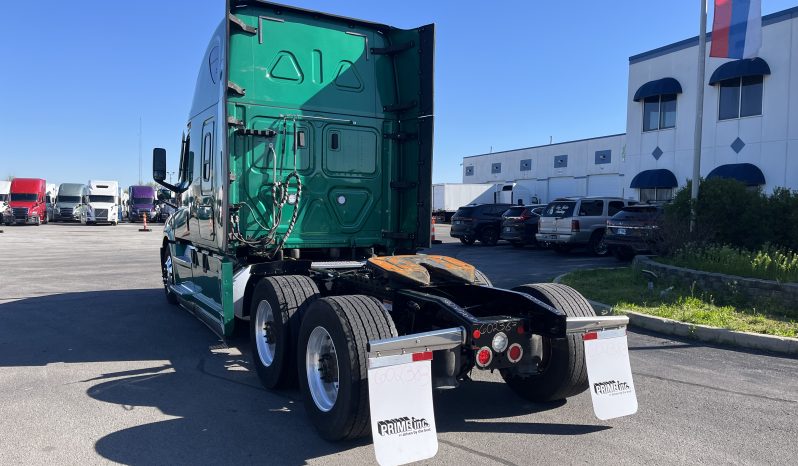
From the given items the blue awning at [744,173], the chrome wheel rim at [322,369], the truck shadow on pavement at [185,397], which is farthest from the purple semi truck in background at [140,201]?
the chrome wheel rim at [322,369]

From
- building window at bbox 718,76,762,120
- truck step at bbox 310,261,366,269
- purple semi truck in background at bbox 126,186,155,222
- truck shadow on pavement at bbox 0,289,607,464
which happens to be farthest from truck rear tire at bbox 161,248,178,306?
purple semi truck in background at bbox 126,186,155,222

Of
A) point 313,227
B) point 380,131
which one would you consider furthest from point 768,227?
point 313,227

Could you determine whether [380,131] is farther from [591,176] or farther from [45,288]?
[591,176]

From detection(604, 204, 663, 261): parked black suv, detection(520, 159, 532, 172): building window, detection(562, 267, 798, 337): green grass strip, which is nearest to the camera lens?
detection(562, 267, 798, 337): green grass strip

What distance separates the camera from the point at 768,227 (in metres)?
10.7

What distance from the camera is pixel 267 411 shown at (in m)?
4.85

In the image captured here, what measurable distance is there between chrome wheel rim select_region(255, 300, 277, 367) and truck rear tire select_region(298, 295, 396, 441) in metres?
0.91

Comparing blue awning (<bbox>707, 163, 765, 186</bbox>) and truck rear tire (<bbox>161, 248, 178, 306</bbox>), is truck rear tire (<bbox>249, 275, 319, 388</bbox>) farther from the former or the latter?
blue awning (<bbox>707, 163, 765, 186</bbox>)

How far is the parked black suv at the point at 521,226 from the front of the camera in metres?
21.2

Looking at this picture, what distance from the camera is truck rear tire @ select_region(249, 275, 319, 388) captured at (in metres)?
5.11

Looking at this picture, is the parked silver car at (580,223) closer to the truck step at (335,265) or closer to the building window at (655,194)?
the building window at (655,194)

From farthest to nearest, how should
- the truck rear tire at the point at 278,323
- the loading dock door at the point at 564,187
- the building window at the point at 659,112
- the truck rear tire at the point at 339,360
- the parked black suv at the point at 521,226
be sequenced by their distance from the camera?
the loading dock door at the point at 564,187 → the building window at the point at 659,112 → the parked black suv at the point at 521,226 → the truck rear tire at the point at 278,323 → the truck rear tire at the point at 339,360

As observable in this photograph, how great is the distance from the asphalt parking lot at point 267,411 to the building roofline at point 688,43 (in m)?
17.6

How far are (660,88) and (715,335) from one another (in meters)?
18.7
